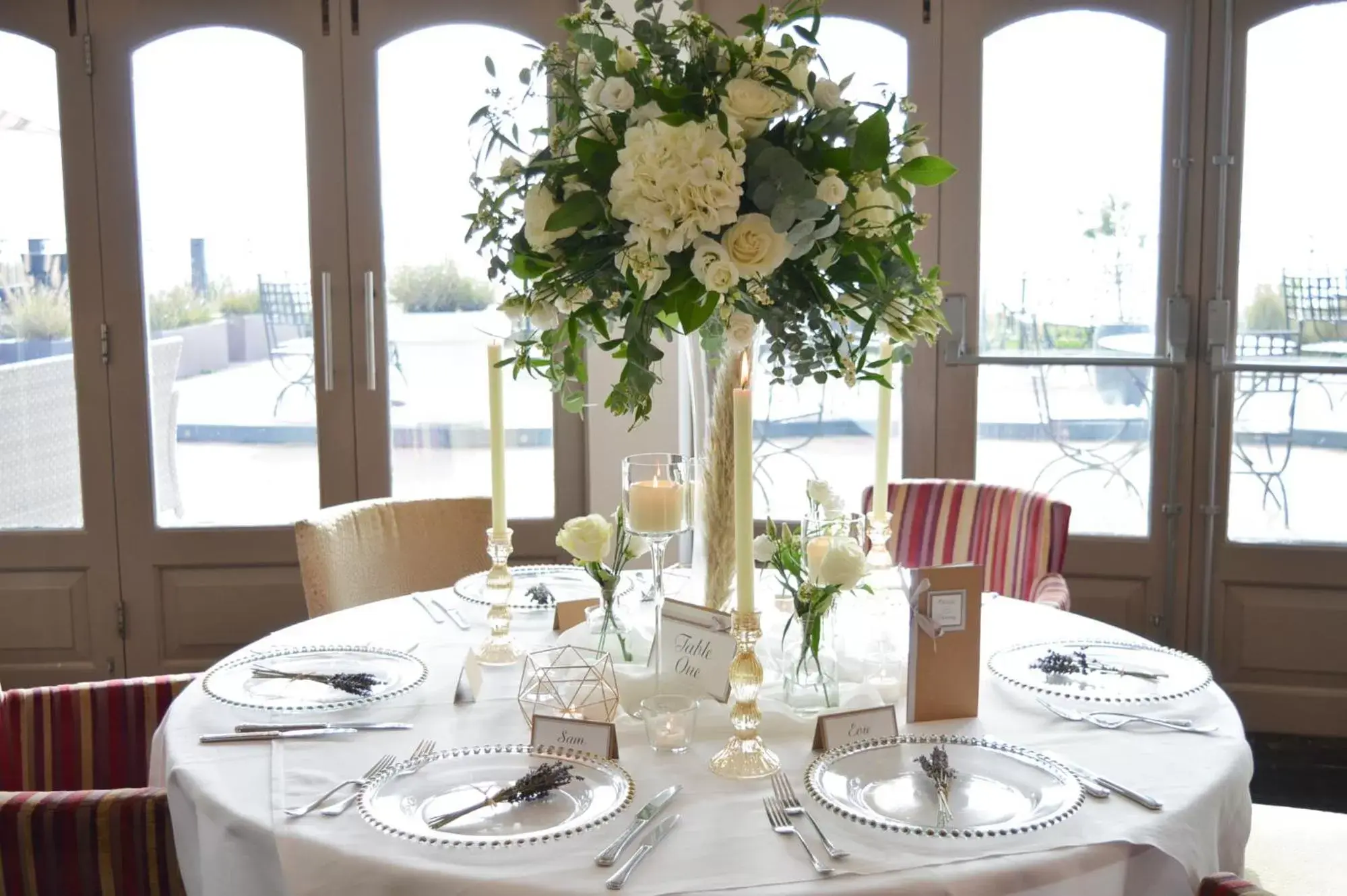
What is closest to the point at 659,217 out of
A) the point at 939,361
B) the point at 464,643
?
the point at 464,643

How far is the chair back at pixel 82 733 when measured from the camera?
2.11 m

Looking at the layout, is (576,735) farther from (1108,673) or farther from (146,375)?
(146,375)

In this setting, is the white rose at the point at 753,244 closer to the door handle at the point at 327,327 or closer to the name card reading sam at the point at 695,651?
the name card reading sam at the point at 695,651

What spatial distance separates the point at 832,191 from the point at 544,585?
1.18 meters

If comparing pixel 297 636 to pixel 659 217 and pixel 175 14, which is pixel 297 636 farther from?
pixel 175 14

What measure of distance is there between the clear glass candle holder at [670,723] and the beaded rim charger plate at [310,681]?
0.42 meters

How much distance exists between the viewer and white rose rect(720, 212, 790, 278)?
1.55m

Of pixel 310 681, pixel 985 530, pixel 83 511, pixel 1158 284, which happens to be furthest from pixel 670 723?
pixel 83 511

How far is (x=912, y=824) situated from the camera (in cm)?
145

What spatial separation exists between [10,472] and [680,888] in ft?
10.7

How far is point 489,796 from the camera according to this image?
1535 millimetres

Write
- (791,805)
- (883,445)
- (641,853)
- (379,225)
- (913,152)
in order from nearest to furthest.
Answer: (641,853), (791,805), (913,152), (883,445), (379,225)

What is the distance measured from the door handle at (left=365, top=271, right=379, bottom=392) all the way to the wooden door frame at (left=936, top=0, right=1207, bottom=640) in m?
1.62

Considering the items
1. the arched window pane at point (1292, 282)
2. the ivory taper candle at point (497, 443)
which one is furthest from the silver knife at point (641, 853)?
the arched window pane at point (1292, 282)
